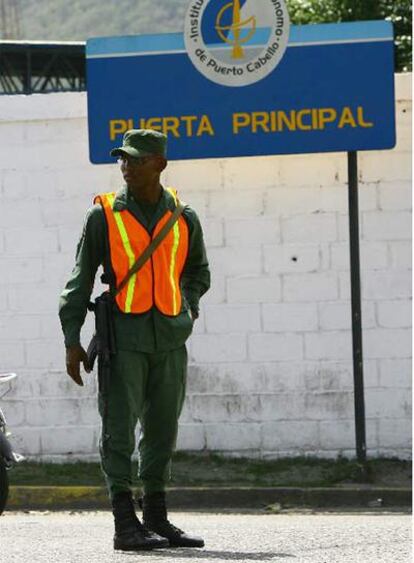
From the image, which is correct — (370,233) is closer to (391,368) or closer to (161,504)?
(391,368)

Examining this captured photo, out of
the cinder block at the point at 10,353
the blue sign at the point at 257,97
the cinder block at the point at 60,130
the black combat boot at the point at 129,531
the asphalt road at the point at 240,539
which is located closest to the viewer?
the asphalt road at the point at 240,539

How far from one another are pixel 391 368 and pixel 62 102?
304 centimetres

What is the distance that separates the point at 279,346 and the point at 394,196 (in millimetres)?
1349

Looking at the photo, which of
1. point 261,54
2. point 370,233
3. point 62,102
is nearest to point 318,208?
point 370,233

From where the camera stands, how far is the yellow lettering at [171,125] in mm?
11539

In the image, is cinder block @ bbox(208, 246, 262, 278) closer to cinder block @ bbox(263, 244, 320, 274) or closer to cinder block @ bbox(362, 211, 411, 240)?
cinder block @ bbox(263, 244, 320, 274)

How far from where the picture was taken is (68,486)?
36.4ft

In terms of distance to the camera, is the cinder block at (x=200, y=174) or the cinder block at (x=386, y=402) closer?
the cinder block at (x=386, y=402)

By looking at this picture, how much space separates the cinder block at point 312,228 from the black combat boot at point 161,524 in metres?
4.16

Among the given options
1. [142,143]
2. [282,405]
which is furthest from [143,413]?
[282,405]

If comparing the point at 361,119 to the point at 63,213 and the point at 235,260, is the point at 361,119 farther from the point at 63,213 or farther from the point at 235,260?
the point at 63,213

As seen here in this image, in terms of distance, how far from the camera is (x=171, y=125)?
37.9ft

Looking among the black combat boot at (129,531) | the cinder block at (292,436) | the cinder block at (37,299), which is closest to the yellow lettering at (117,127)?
the cinder block at (37,299)

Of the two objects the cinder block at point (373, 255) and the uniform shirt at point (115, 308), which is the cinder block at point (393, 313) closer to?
the cinder block at point (373, 255)
